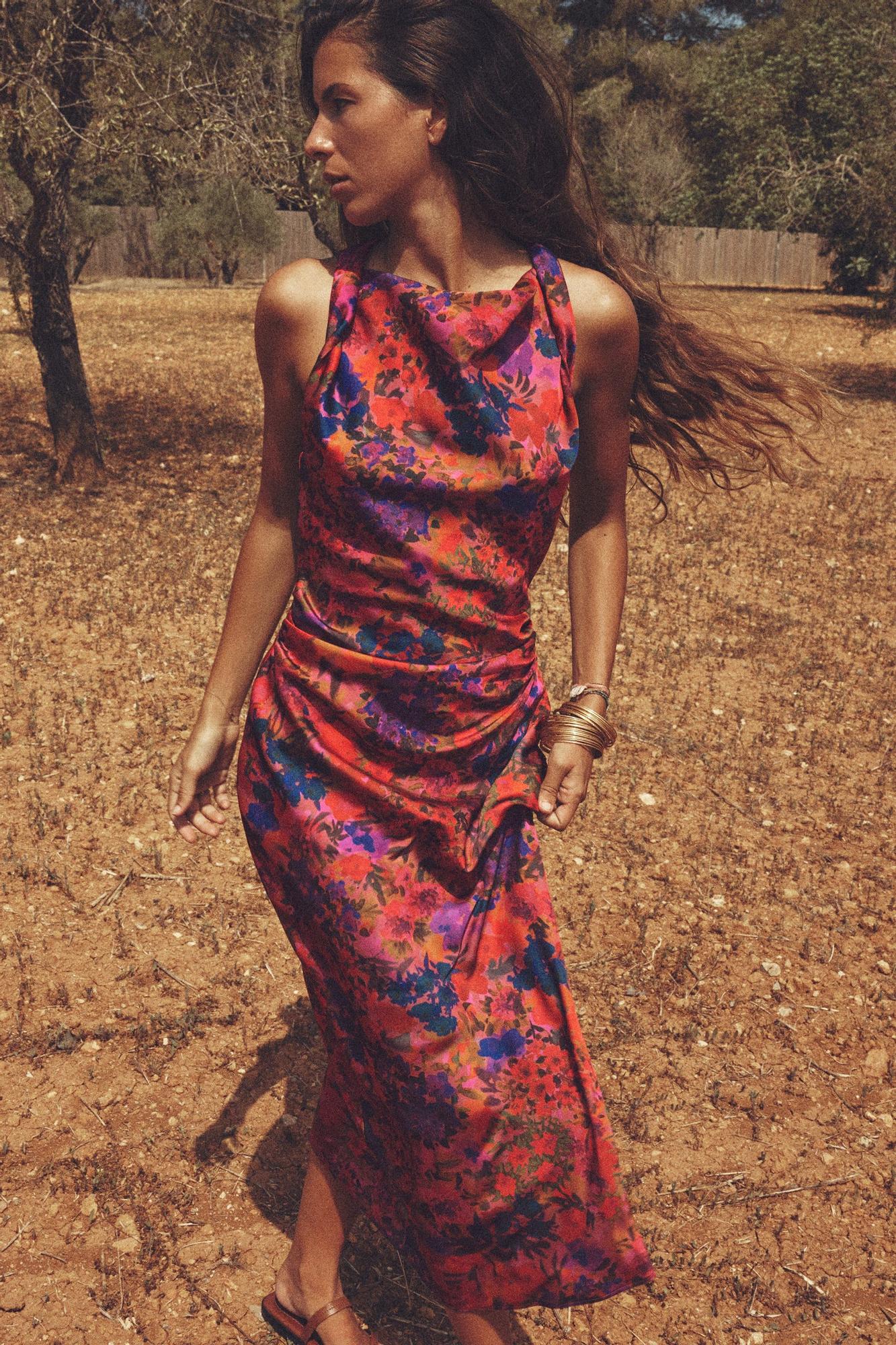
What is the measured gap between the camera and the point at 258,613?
209cm

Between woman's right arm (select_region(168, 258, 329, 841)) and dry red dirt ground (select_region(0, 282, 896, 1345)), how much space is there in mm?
1173

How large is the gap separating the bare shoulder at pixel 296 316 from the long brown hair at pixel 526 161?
0.17 m

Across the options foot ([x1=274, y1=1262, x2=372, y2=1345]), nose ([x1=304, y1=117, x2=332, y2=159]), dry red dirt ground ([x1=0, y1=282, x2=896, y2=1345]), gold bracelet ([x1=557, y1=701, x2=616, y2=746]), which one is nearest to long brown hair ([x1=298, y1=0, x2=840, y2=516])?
nose ([x1=304, y1=117, x2=332, y2=159])

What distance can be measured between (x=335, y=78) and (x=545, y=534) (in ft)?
2.39

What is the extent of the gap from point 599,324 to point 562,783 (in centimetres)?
72

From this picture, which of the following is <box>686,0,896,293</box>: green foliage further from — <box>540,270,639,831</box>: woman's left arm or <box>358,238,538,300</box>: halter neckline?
<box>358,238,538,300</box>: halter neckline

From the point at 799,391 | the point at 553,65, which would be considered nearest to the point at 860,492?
the point at 799,391

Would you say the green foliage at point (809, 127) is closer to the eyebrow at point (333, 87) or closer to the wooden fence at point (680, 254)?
the wooden fence at point (680, 254)

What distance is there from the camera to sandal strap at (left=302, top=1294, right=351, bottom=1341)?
2.38 metres

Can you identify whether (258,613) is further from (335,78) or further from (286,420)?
(335,78)

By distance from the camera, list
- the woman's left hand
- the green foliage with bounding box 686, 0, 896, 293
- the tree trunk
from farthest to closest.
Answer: the green foliage with bounding box 686, 0, 896, 293
the tree trunk
the woman's left hand

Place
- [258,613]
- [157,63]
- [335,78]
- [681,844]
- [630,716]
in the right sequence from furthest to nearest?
[157,63] → [630,716] → [681,844] → [258,613] → [335,78]

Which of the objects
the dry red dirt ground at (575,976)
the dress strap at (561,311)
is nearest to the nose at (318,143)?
the dress strap at (561,311)

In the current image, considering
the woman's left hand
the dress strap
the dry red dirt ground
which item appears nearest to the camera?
the dress strap
